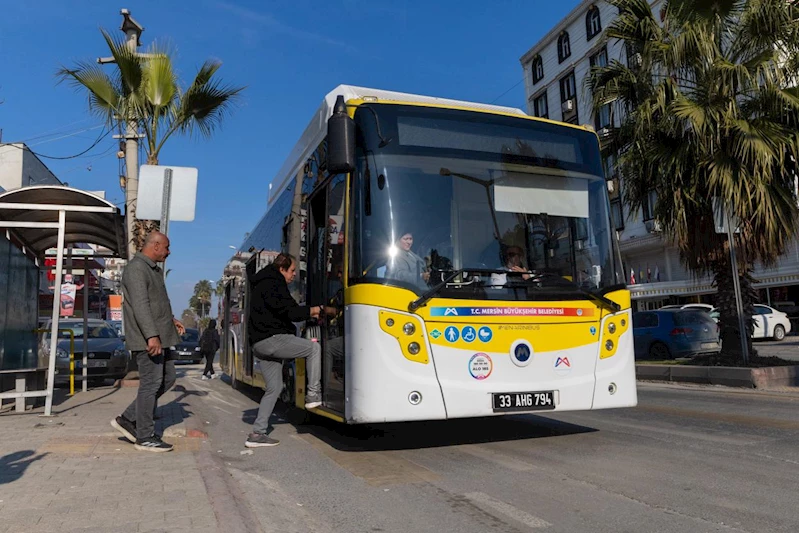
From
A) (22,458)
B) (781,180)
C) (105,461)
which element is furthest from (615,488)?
(781,180)

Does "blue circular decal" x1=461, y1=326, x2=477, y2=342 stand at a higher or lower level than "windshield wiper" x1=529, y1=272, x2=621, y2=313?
lower

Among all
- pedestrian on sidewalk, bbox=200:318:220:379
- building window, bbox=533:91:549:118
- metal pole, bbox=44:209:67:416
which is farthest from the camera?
building window, bbox=533:91:549:118

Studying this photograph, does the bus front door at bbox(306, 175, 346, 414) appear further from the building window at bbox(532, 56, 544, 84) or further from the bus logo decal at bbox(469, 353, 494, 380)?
the building window at bbox(532, 56, 544, 84)

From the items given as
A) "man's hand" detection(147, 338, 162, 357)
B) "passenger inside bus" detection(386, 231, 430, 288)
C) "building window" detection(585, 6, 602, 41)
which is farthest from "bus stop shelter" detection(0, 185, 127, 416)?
"building window" detection(585, 6, 602, 41)

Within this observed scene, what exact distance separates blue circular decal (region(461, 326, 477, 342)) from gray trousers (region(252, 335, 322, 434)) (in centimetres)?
163

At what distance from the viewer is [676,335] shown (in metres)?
A: 16.5

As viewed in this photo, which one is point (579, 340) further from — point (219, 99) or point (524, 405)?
point (219, 99)

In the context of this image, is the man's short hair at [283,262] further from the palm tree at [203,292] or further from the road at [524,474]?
the palm tree at [203,292]

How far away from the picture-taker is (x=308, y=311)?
6.41 m

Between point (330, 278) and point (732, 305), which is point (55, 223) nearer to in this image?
point (330, 278)

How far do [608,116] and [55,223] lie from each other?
2706cm

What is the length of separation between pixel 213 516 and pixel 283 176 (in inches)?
279

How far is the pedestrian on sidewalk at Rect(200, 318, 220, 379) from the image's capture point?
18.9 m

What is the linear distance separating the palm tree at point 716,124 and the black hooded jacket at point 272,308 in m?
8.58
